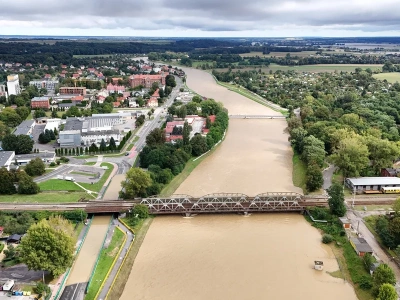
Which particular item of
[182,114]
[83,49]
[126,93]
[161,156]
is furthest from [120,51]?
[161,156]

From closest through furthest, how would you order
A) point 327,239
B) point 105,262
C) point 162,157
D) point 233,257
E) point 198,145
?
1. point 105,262
2. point 233,257
3. point 327,239
4. point 162,157
5. point 198,145

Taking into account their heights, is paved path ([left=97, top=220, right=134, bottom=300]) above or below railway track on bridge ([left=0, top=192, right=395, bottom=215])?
below

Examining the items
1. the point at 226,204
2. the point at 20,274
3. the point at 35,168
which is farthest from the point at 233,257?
the point at 35,168

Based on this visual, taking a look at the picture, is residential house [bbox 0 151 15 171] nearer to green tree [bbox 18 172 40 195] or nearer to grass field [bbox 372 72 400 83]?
green tree [bbox 18 172 40 195]

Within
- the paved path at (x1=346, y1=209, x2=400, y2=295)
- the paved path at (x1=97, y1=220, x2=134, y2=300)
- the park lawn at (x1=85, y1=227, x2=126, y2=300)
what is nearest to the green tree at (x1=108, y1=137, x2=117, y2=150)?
the paved path at (x1=97, y1=220, x2=134, y2=300)

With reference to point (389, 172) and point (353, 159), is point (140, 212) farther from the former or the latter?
point (389, 172)
